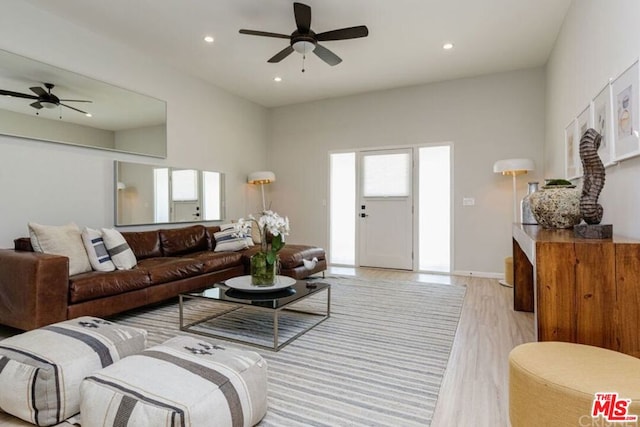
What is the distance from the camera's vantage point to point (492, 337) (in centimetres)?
270

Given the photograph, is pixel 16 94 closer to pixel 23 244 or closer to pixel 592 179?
pixel 23 244

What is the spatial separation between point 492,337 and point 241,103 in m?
5.29

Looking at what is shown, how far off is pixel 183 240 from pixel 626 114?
4413 mm

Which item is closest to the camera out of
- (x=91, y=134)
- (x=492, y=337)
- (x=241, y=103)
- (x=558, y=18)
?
(x=492, y=337)

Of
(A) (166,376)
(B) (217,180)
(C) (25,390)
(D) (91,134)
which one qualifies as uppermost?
(D) (91,134)

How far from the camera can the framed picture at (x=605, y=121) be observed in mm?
2178

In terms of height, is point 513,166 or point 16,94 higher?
point 16,94

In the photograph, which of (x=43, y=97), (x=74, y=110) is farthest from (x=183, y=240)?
(x=43, y=97)

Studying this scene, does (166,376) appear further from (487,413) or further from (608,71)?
(608,71)

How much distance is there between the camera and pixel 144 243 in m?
3.95

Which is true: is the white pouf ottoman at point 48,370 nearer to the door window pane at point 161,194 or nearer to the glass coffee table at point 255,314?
the glass coffee table at point 255,314

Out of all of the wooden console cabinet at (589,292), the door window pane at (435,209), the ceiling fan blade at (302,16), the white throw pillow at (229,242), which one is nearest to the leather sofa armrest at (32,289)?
the white throw pillow at (229,242)

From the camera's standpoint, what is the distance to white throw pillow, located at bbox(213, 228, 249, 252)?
4523 mm

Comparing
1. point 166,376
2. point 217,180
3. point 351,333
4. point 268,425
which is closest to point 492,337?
point 351,333
